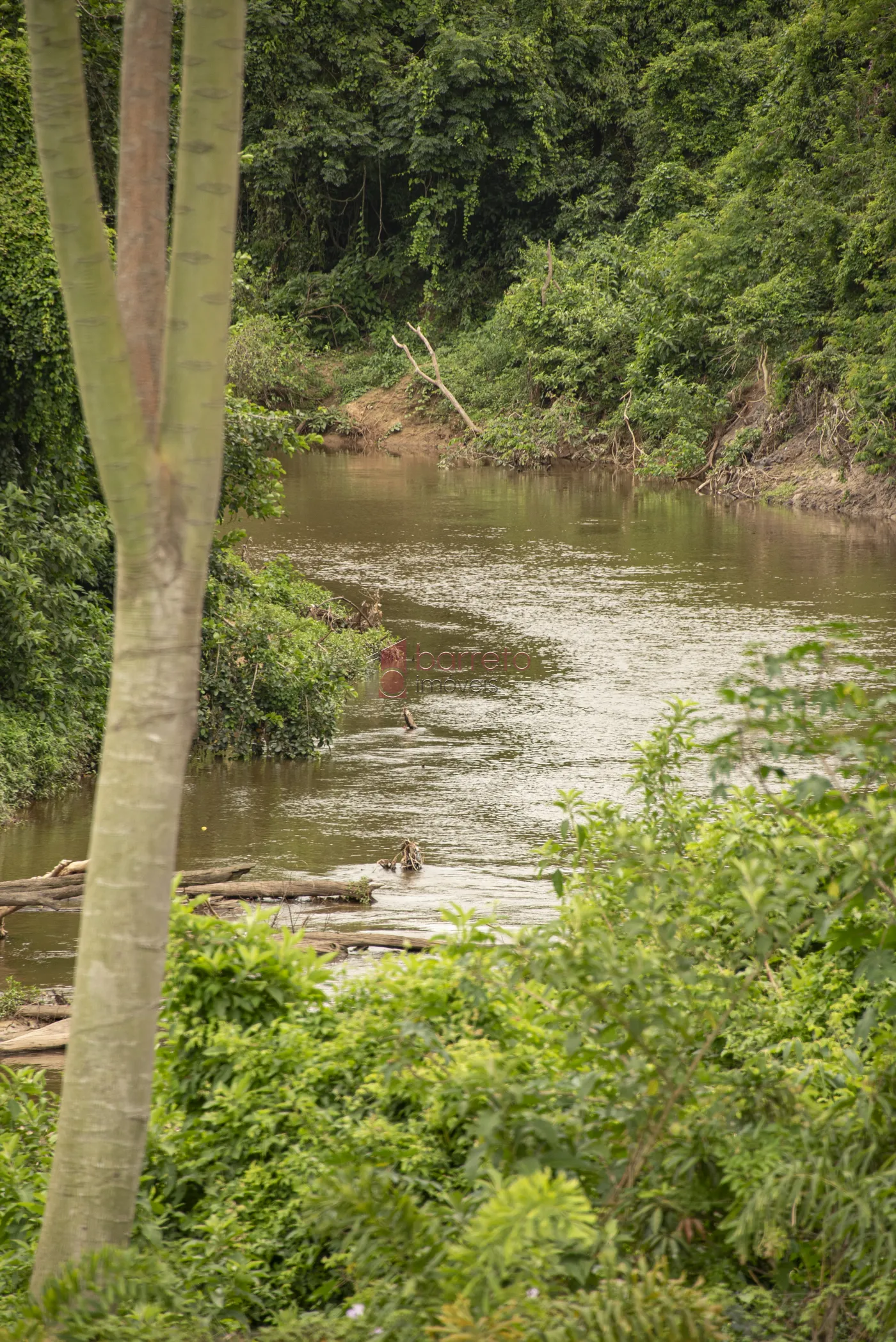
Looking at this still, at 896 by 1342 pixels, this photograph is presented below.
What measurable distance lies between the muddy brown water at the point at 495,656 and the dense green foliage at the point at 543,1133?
0.94 m

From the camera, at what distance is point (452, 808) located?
10.6m

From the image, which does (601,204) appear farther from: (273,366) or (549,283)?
(273,366)

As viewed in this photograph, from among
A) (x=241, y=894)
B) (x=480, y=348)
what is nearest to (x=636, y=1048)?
(x=241, y=894)

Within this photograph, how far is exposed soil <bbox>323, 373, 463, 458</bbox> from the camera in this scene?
37.9m

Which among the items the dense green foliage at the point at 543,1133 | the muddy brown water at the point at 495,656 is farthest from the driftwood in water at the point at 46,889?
the dense green foliage at the point at 543,1133

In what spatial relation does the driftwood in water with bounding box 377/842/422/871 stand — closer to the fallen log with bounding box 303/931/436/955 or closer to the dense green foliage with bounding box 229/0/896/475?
the fallen log with bounding box 303/931/436/955

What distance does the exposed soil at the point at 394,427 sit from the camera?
37875 mm

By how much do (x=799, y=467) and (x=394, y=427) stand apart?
14544 millimetres

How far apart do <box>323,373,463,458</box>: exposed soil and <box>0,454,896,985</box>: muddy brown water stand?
7218mm

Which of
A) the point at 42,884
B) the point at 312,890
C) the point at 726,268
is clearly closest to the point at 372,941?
the point at 312,890

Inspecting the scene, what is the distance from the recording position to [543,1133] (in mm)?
2879

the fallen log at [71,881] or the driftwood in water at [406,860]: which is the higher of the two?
the fallen log at [71,881]

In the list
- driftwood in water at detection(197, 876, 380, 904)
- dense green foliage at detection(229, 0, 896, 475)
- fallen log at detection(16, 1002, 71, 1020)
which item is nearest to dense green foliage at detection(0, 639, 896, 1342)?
fallen log at detection(16, 1002, 71, 1020)

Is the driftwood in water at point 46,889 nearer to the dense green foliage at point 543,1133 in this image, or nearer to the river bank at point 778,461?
the dense green foliage at point 543,1133
